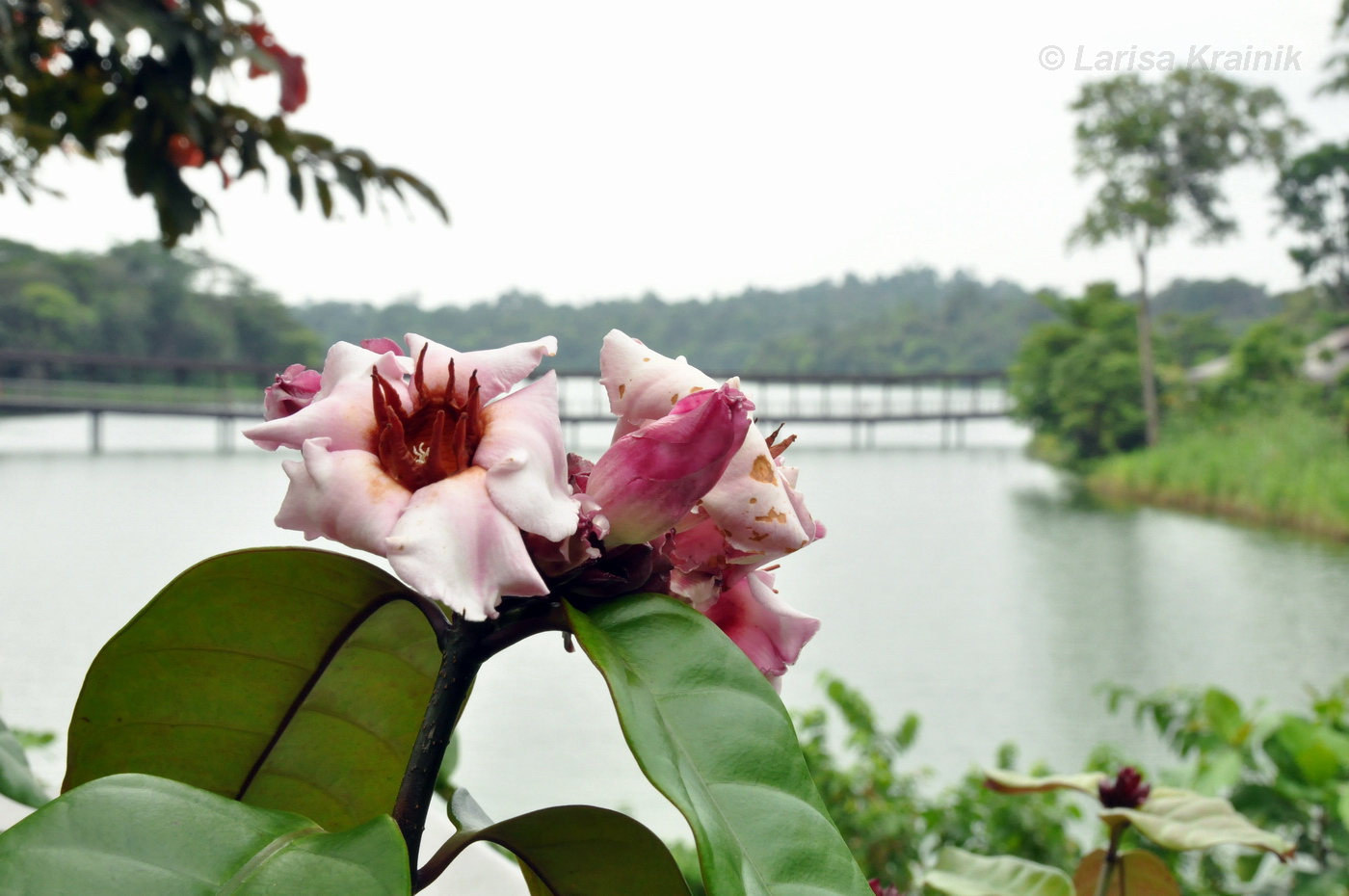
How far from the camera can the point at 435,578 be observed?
17 centimetres

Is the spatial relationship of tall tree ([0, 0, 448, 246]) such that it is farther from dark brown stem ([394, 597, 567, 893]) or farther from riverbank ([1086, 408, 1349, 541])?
riverbank ([1086, 408, 1349, 541])

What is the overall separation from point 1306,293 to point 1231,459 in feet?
22.2

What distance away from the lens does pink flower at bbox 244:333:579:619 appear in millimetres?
176

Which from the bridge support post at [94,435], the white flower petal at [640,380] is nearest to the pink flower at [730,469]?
the white flower petal at [640,380]

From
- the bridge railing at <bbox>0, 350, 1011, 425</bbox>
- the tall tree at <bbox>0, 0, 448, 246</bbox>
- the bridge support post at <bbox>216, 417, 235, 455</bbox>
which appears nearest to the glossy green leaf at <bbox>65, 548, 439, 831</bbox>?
the tall tree at <bbox>0, 0, 448, 246</bbox>

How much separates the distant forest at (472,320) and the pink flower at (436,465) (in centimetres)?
404

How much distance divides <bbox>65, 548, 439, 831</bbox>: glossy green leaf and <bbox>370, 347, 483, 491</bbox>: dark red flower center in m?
0.04

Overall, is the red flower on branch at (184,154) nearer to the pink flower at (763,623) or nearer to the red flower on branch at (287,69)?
the red flower on branch at (287,69)

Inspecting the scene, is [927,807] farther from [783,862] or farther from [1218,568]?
[1218,568]

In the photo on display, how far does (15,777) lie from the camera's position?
14.2 inches

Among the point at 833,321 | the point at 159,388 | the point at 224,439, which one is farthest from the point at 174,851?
the point at 833,321

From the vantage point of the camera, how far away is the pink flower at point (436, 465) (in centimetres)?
18

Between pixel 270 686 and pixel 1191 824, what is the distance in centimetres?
35

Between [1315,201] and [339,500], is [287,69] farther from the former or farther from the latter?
[1315,201]
